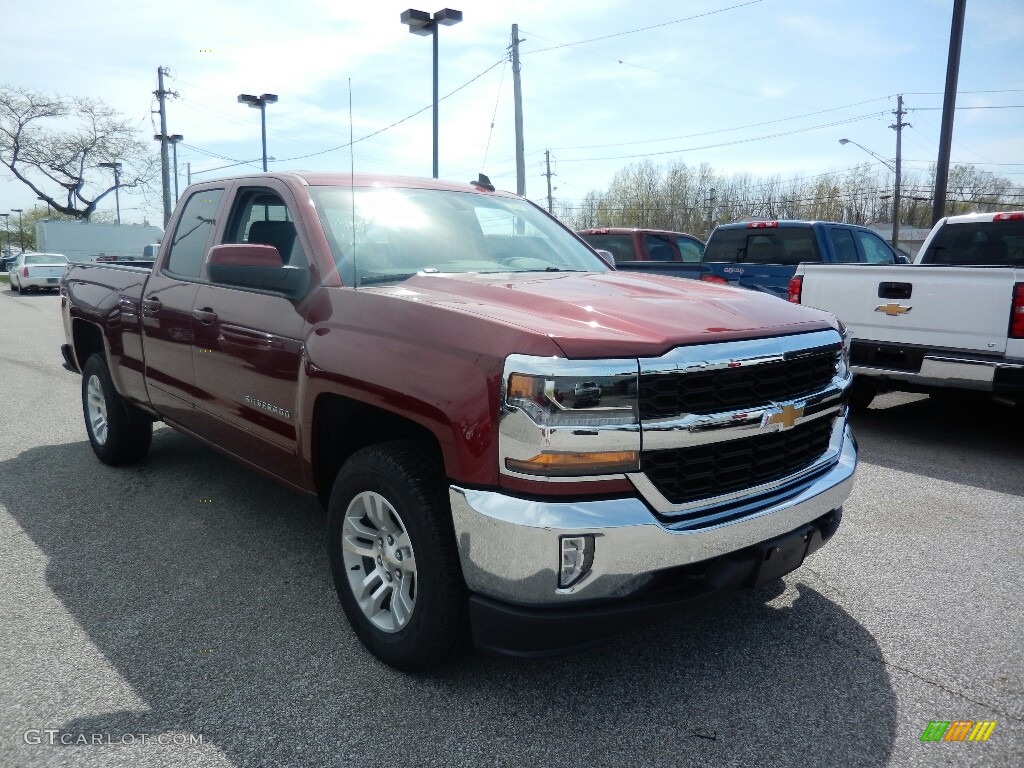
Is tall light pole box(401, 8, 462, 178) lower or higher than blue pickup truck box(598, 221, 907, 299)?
higher

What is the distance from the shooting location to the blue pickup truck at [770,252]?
9.79 metres

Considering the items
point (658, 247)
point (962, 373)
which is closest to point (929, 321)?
point (962, 373)

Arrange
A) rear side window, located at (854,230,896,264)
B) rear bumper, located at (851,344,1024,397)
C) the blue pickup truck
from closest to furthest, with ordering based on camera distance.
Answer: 1. rear bumper, located at (851,344,1024,397)
2. the blue pickup truck
3. rear side window, located at (854,230,896,264)

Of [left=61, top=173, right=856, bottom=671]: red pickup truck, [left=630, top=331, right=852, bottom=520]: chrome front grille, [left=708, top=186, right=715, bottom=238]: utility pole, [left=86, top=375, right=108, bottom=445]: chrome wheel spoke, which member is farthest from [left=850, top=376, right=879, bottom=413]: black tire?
[left=708, top=186, right=715, bottom=238]: utility pole

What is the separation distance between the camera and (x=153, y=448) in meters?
5.91

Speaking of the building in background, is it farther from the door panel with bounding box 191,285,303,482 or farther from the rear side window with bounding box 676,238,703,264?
the door panel with bounding box 191,285,303,482

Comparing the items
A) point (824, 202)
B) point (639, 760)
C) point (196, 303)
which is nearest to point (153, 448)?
point (196, 303)

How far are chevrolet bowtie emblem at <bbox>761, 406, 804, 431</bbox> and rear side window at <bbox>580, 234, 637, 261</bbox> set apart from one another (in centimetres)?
1011

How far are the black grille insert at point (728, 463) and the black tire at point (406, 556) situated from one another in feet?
2.30

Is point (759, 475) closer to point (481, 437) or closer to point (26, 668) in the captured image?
point (481, 437)

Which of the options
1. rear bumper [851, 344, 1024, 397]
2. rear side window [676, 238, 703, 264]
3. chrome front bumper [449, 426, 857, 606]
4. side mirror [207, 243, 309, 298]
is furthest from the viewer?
rear side window [676, 238, 703, 264]

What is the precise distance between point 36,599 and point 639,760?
2685 mm

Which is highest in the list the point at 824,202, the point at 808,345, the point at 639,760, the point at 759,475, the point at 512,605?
the point at 824,202

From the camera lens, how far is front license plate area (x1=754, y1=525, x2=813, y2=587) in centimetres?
261
